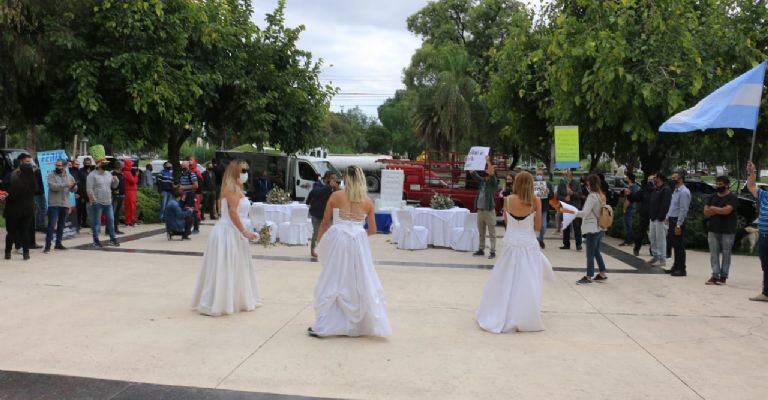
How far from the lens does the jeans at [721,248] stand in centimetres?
940

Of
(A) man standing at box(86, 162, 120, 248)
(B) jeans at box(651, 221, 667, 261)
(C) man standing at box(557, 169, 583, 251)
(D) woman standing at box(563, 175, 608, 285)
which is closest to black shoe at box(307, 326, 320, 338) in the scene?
(D) woman standing at box(563, 175, 608, 285)

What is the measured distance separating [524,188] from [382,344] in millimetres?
2415

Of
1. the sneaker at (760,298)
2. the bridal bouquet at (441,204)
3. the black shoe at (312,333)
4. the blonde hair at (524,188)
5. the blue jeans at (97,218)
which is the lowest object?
the sneaker at (760,298)

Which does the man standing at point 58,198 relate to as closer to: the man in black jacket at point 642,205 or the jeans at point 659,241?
the jeans at point 659,241

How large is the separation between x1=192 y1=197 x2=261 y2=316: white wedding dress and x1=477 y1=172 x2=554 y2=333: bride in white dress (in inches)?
109

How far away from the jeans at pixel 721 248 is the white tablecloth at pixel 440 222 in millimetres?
4966

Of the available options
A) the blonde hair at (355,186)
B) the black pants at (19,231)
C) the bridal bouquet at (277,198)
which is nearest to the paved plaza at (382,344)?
the black pants at (19,231)

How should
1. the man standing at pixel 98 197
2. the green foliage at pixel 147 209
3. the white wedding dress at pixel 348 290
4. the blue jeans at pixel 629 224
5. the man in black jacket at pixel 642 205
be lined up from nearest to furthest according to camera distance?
the white wedding dress at pixel 348 290, the man standing at pixel 98 197, the man in black jacket at pixel 642 205, the blue jeans at pixel 629 224, the green foliage at pixel 147 209

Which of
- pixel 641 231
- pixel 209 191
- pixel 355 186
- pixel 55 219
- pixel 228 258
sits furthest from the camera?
pixel 209 191

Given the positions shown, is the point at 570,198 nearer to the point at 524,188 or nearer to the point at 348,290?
the point at 524,188

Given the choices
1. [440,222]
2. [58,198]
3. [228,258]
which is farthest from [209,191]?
[228,258]

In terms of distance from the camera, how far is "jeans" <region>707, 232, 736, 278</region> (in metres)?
9.40

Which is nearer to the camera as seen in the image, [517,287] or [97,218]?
[517,287]

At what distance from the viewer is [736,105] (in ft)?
32.1
